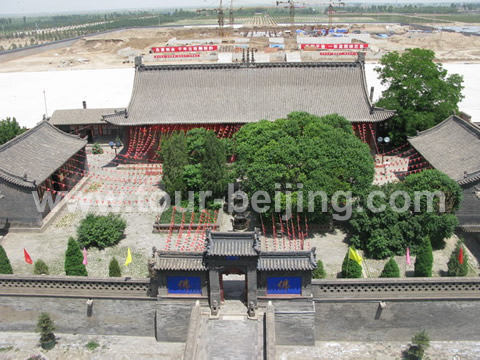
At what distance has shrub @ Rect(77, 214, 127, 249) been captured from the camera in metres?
22.8

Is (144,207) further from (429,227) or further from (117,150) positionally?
(429,227)

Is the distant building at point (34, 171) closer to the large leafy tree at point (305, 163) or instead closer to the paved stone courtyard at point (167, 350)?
the paved stone courtyard at point (167, 350)

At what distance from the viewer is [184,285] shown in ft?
55.5

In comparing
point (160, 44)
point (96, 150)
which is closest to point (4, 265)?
point (96, 150)

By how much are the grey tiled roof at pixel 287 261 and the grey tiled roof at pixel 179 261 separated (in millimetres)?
2104

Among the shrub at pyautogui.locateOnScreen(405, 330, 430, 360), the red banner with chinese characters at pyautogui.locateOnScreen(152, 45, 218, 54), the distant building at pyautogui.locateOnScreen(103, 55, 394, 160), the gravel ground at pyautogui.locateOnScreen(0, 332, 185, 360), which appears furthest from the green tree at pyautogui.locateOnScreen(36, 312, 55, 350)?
the red banner with chinese characters at pyautogui.locateOnScreen(152, 45, 218, 54)

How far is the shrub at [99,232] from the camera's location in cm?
2280

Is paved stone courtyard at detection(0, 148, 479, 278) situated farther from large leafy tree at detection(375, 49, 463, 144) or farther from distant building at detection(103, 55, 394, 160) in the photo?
large leafy tree at detection(375, 49, 463, 144)

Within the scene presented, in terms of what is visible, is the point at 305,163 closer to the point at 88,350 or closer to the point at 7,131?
the point at 88,350

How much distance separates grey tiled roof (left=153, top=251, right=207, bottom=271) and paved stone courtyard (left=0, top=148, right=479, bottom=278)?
4706 mm

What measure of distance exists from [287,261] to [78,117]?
28732 mm

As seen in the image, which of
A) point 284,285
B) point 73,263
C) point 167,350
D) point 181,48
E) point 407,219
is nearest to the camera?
point 284,285

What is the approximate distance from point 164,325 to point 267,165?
899 centimetres

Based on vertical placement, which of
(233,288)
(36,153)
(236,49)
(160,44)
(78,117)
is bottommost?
(233,288)
